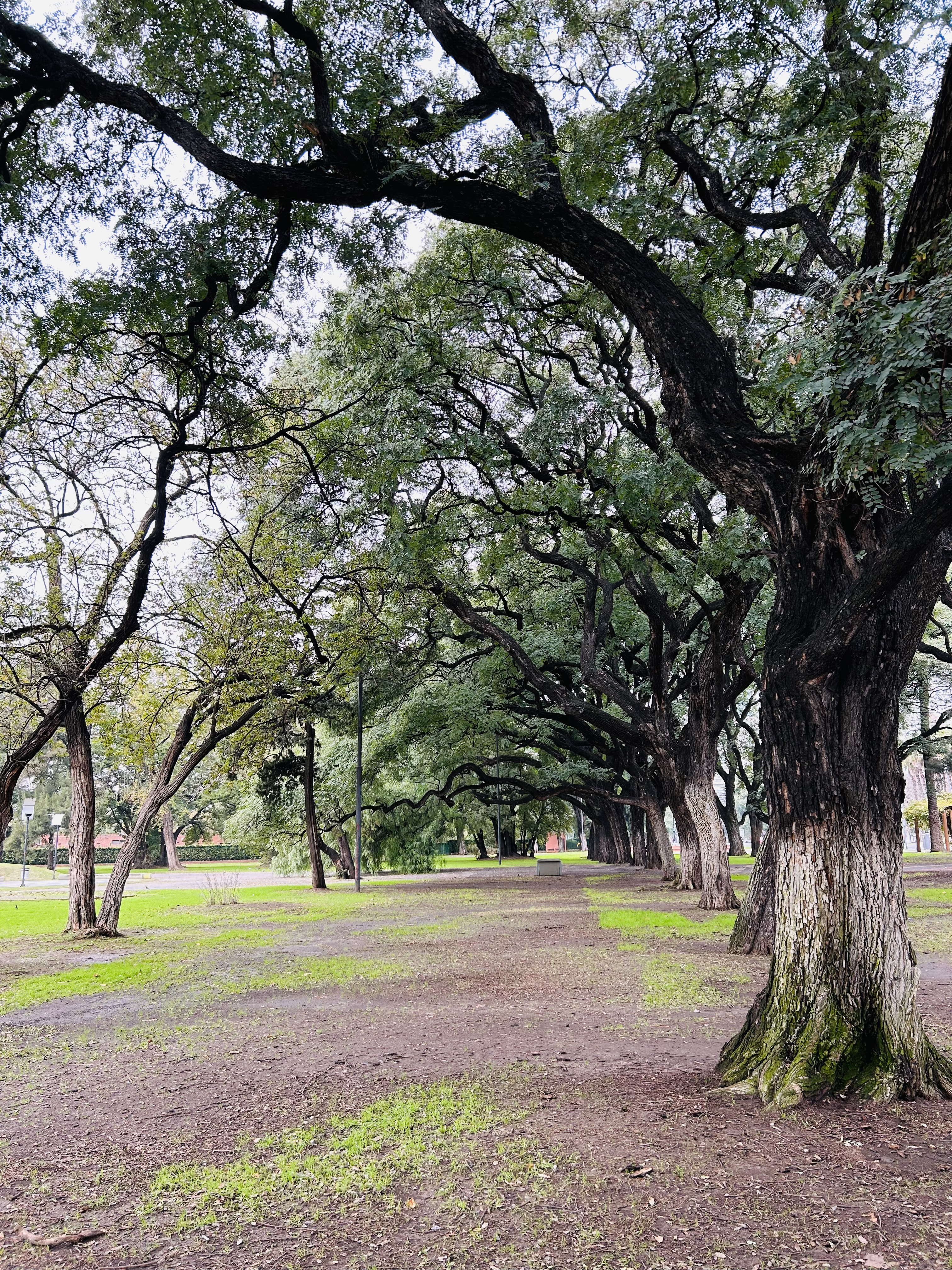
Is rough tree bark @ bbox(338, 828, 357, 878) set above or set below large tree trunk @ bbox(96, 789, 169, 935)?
below

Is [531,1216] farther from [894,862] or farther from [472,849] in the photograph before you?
[472,849]

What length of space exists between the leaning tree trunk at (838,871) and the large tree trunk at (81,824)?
11.3 m

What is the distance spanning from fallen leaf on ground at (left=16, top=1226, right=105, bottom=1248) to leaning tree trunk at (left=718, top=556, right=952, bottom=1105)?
3.35 metres

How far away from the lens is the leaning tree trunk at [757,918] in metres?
10.3

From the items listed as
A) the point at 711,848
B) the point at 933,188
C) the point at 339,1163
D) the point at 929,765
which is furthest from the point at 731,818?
the point at 339,1163

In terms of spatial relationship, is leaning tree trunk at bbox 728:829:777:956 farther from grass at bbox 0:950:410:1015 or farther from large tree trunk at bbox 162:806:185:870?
large tree trunk at bbox 162:806:185:870

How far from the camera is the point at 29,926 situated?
1605 centimetres

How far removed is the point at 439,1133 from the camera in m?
4.30

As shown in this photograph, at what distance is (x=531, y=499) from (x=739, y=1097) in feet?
31.9

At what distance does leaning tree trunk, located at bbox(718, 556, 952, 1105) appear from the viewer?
182 inches

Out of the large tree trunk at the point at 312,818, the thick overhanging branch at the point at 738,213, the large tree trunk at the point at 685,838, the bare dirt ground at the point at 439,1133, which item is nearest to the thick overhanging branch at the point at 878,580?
the bare dirt ground at the point at 439,1133

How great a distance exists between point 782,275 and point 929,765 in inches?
1231

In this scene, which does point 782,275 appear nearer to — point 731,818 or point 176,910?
point 176,910

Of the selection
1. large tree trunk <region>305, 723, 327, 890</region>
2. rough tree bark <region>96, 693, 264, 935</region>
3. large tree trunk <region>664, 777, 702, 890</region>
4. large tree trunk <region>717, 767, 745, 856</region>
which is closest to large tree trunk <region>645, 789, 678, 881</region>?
large tree trunk <region>664, 777, 702, 890</region>
